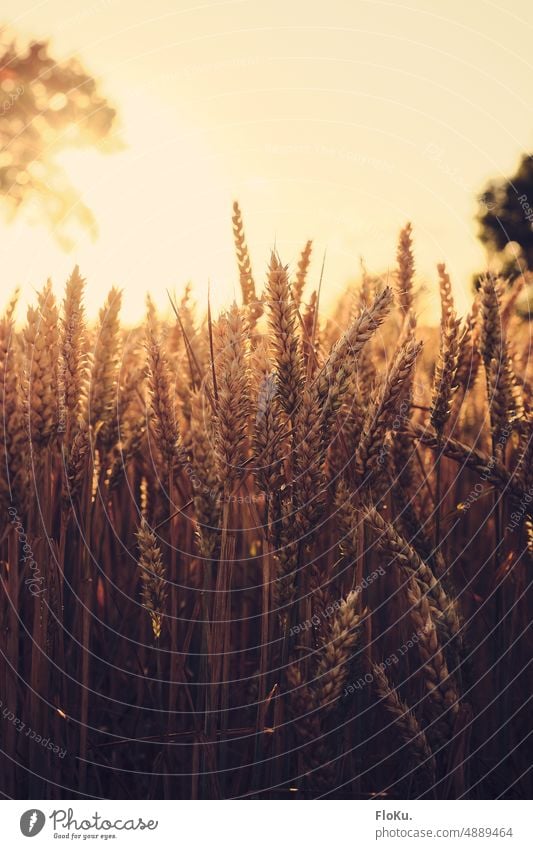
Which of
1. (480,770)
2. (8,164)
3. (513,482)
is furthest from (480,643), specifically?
(8,164)

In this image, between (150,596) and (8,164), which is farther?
(8,164)

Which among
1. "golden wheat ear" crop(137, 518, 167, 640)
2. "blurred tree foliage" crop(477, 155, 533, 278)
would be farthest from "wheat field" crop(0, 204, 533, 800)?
"blurred tree foliage" crop(477, 155, 533, 278)

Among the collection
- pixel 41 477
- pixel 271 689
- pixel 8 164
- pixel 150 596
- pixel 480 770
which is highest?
pixel 8 164

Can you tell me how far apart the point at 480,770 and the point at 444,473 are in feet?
4.11

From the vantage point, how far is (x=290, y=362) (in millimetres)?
1581

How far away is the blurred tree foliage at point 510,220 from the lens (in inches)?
113

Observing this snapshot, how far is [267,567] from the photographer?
173 centimetres

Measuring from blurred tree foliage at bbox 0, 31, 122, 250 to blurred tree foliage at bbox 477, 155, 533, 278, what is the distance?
155 cm

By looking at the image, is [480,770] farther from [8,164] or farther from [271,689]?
[8,164]
